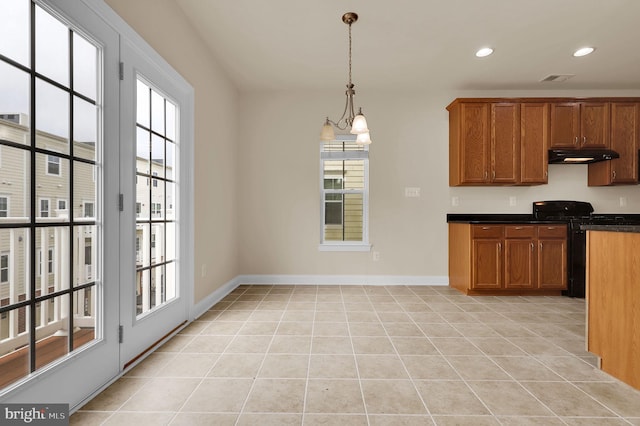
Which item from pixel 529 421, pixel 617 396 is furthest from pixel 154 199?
pixel 617 396

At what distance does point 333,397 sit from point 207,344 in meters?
1.14

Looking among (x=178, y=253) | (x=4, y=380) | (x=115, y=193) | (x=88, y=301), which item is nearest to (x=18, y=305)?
(x=4, y=380)

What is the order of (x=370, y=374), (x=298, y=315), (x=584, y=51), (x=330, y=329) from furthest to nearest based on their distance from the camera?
(x=584, y=51) < (x=298, y=315) < (x=330, y=329) < (x=370, y=374)

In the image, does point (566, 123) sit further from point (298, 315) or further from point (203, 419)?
point (203, 419)

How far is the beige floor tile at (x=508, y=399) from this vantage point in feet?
4.94

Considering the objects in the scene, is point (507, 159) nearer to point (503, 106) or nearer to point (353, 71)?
point (503, 106)

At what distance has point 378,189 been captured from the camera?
4.24m

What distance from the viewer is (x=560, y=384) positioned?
1.75 meters

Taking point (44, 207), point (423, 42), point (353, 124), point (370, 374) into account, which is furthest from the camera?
point (423, 42)

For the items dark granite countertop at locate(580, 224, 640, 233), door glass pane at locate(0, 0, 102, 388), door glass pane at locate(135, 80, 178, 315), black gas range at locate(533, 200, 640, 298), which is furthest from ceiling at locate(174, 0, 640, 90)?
dark granite countertop at locate(580, 224, 640, 233)

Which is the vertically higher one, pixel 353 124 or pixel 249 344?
pixel 353 124

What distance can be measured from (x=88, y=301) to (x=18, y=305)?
0.40 m

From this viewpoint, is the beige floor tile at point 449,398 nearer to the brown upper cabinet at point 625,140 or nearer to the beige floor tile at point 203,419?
the beige floor tile at point 203,419

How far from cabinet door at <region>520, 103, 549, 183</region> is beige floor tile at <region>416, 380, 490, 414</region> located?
3189 mm
